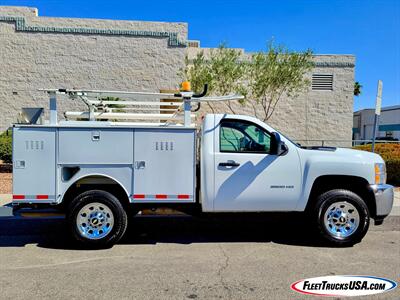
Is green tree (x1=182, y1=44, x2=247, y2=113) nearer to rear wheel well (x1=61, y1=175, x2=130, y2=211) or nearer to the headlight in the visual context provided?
the headlight

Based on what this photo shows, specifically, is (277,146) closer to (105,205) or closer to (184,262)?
(184,262)

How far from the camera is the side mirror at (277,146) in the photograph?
5.54m

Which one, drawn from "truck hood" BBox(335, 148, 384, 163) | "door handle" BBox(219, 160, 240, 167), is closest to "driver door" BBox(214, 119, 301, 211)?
"door handle" BBox(219, 160, 240, 167)

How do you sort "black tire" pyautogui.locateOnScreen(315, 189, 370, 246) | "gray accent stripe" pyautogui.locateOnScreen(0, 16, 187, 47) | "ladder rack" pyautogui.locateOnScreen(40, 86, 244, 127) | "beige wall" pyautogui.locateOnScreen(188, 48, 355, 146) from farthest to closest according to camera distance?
1. "beige wall" pyautogui.locateOnScreen(188, 48, 355, 146)
2. "gray accent stripe" pyautogui.locateOnScreen(0, 16, 187, 47)
3. "black tire" pyautogui.locateOnScreen(315, 189, 370, 246)
4. "ladder rack" pyautogui.locateOnScreen(40, 86, 244, 127)

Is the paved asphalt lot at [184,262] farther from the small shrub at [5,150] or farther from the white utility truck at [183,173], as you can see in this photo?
the small shrub at [5,150]

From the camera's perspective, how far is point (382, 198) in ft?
18.5

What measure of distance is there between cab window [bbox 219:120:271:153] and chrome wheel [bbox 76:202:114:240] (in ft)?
6.70

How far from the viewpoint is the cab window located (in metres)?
5.63

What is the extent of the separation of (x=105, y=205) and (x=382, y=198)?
4.36 m

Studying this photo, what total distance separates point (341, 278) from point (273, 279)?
2.79 feet

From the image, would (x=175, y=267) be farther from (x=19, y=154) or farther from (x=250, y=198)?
(x=19, y=154)

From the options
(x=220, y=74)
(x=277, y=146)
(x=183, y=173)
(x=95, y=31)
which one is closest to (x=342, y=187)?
(x=277, y=146)

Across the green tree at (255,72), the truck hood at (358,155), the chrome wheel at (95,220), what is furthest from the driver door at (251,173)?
the green tree at (255,72)

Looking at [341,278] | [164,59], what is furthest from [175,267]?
[164,59]
